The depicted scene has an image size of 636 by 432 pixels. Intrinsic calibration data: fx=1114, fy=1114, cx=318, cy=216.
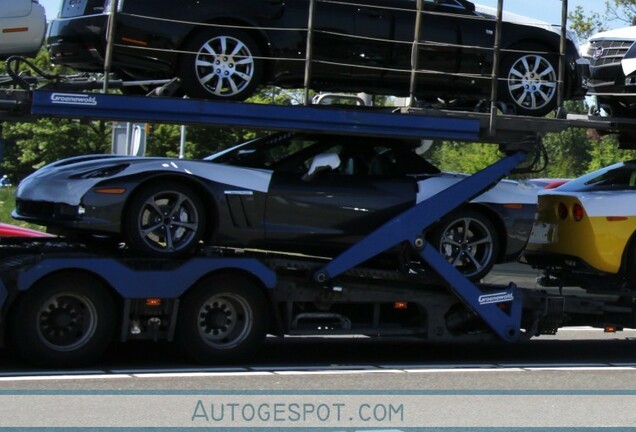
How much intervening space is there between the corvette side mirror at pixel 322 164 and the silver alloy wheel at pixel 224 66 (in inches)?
36.8

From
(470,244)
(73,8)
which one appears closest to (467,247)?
(470,244)

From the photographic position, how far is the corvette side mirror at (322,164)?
9.99 m

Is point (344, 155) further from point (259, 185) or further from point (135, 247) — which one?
point (135, 247)

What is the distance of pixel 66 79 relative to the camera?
9.60 metres

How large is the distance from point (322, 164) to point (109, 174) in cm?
190

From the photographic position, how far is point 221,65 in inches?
384

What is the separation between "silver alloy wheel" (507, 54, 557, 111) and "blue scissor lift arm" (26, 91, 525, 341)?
60cm

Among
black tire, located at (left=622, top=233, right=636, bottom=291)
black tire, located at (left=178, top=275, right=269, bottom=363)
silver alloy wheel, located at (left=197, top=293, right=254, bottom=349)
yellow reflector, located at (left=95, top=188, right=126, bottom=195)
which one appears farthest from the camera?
black tire, located at (left=622, top=233, right=636, bottom=291)

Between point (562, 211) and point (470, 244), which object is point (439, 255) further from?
point (562, 211)

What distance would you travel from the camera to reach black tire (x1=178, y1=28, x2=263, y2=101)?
31.6 ft

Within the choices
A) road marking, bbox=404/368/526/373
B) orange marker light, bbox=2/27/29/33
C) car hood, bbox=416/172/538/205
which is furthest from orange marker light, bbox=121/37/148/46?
road marking, bbox=404/368/526/373

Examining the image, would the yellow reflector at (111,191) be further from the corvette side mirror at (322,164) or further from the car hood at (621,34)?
the car hood at (621,34)

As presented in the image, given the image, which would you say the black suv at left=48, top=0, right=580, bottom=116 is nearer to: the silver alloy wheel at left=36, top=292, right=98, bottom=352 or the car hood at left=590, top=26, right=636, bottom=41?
the car hood at left=590, top=26, right=636, bottom=41

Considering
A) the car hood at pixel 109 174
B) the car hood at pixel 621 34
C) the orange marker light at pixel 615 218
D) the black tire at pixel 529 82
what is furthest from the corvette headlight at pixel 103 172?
the car hood at pixel 621 34
